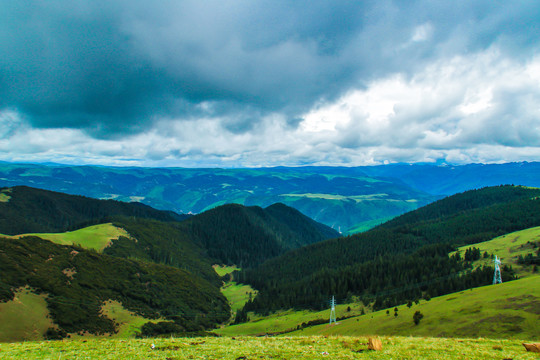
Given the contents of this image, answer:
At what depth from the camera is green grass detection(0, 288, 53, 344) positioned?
227ft

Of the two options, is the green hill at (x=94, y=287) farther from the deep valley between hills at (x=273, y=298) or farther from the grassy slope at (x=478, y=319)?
the grassy slope at (x=478, y=319)

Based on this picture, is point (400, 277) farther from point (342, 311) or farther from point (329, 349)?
point (329, 349)

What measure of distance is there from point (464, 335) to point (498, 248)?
128 meters

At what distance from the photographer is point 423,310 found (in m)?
57.4

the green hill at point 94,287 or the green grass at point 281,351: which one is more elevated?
the green grass at point 281,351

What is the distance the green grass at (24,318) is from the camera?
2719 inches

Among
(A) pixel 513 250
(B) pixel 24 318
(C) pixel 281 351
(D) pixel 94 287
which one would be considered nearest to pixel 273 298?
(D) pixel 94 287

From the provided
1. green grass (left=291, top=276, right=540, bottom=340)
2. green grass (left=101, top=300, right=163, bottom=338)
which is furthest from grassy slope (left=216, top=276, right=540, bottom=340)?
green grass (left=101, top=300, right=163, bottom=338)

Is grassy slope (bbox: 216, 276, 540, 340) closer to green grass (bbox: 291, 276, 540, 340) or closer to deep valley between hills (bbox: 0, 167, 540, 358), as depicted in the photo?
green grass (bbox: 291, 276, 540, 340)

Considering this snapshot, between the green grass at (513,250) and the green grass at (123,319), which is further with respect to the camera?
the green grass at (513,250)

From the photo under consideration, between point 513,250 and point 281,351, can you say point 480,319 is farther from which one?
point 513,250

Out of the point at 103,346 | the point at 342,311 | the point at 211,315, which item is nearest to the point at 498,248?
the point at 342,311

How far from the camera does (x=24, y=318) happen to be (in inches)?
3007

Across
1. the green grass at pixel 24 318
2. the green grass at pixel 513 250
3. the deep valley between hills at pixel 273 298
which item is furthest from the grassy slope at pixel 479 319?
the green grass at pixel 24 318
